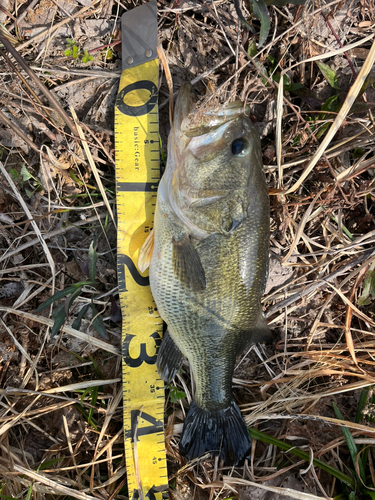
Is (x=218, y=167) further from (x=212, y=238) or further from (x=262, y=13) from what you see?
(x=262, y=13)

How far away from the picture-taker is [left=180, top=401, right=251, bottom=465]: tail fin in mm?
2459

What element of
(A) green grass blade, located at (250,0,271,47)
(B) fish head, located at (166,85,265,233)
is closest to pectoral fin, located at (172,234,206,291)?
(B) fish head, located at (166,85,265,233)

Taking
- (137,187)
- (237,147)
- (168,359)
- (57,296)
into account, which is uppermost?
(237,147)

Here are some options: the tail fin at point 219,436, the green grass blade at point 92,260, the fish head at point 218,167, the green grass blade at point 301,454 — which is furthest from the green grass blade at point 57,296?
the green grass blade at point 301,454

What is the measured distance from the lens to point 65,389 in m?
2.53

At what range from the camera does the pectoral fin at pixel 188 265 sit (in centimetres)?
216

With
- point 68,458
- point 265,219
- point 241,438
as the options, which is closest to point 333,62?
point 265,219

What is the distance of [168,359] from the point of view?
253 centimetres

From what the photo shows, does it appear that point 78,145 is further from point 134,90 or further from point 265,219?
point 265,219

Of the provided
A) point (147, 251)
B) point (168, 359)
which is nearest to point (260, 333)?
point (168, 359)

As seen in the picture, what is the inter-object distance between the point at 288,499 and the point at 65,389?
1.91m

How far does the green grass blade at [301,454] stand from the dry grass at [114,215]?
0.07 m

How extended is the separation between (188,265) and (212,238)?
239mm

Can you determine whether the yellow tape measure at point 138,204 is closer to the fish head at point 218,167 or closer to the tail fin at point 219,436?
the tail fin at point 219,436
